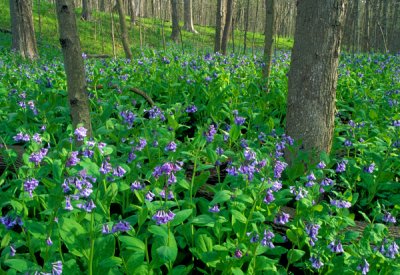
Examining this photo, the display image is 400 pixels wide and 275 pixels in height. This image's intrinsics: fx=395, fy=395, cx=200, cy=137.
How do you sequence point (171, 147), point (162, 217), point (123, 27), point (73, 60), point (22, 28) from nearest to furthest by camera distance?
point (162, 217), point (171, 147), point (73, 60), point (123, 27), point (22, 28)

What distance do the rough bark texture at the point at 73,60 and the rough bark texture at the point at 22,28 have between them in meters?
8.44

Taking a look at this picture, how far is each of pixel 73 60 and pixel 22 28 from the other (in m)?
8.98

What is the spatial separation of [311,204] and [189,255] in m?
0.72

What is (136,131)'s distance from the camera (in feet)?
10.6

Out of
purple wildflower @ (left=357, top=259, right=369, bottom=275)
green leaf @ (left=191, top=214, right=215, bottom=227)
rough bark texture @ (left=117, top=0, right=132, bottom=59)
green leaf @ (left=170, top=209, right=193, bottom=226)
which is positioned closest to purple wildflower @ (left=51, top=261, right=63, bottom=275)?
green leaf @ (left=170, top=209, right=193, bottom=226)

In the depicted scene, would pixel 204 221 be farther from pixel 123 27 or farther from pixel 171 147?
pixel 123 27

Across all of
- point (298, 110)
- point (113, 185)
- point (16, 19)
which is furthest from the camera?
point (16, 19)

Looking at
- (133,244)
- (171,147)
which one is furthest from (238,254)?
(171,147)

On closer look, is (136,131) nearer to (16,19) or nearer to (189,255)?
(189,255)

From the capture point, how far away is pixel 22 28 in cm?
1050

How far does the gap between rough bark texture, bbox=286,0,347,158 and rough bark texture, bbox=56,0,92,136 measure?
5.37 ft

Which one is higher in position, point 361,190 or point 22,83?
point 22,83

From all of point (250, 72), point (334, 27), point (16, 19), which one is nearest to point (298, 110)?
point (334, 27)

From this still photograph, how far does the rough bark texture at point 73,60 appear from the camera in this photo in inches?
103
